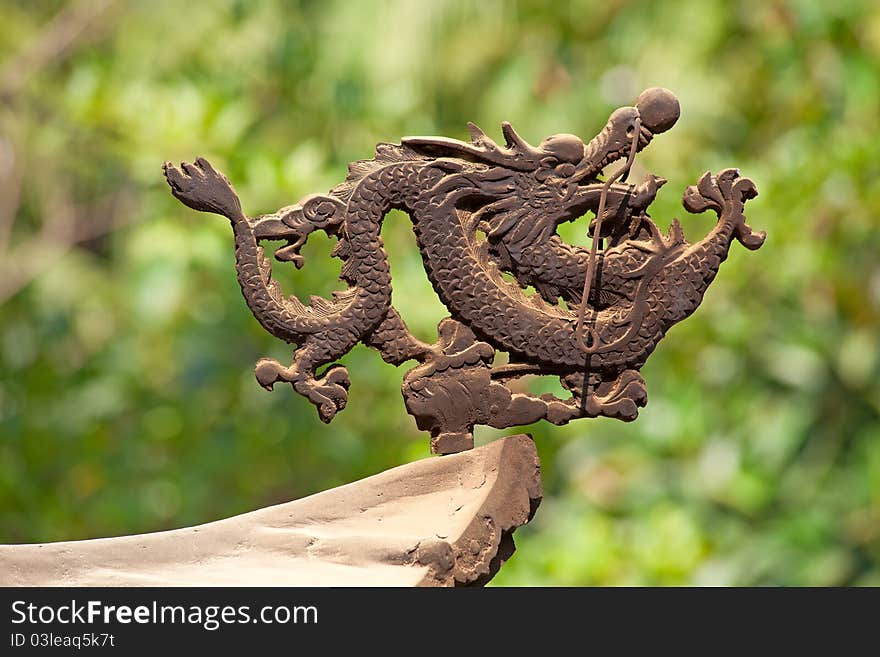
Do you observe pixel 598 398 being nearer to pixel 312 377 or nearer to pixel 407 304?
pixel 312 377

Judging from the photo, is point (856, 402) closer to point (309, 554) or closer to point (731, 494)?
point (731, 494)

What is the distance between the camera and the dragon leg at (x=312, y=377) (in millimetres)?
1958

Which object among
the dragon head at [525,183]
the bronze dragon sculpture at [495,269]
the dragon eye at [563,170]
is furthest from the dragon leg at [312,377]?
the dragon eye at [563,170]

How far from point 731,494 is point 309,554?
6.80 ft

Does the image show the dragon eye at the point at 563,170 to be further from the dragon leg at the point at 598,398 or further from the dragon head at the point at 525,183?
the dragon leg at the point at 598,398

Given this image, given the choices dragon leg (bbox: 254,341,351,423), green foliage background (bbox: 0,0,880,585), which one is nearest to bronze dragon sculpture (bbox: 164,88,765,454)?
dragon leg (bbox: 254,341,351,423)

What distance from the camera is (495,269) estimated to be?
2043mm

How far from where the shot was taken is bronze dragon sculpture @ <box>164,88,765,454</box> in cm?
198

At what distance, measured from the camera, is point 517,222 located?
6.65 feet

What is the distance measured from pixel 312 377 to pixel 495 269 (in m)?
0.32

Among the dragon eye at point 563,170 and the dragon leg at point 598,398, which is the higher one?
the dragon eye at point 563,170

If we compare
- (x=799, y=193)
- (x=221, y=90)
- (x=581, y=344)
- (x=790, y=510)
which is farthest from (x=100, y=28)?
(x=581, y=344)

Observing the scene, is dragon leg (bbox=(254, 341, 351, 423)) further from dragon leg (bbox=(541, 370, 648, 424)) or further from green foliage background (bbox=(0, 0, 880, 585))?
green foliage background (bbox=(0, 0, 880, 585))
